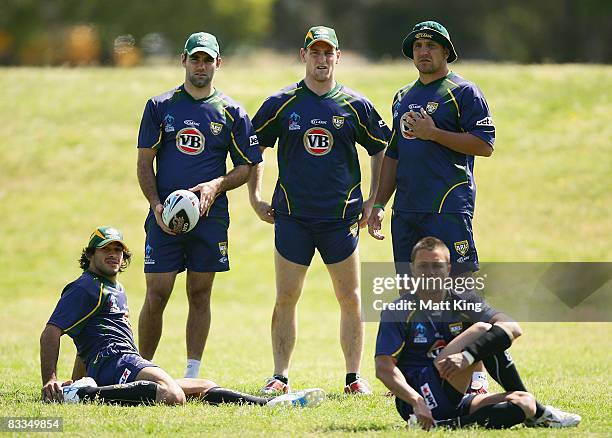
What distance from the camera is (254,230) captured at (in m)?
22.5

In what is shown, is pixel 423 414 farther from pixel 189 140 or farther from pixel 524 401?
pixel 189 140

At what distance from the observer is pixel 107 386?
28.4ft

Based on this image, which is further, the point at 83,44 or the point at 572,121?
the point at 83,44

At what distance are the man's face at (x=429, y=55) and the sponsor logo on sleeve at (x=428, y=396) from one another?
117 inches

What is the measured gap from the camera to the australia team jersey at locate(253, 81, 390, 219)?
9.80 meters

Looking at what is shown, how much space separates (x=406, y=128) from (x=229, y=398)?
2693mm

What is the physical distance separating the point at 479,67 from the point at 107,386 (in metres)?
21.7

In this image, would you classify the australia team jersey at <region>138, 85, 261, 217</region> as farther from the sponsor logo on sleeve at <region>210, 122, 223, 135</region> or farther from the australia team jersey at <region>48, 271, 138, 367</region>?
the australia team jersey at <region>48, 271, 138, 367</region>

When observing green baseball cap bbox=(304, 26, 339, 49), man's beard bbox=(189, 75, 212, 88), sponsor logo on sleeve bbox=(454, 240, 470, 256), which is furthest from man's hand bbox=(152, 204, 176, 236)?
sponsor logo on sleeve bbox=(454, 240, 470, 256)

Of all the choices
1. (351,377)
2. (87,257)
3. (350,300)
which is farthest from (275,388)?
(87,257)

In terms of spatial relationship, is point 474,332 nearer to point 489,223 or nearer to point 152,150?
point 152,150

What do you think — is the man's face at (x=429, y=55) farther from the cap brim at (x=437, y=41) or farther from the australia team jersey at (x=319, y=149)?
the australia team jersey at (x=319, y=149)

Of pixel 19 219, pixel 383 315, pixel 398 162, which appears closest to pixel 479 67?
→ pixel 19 219

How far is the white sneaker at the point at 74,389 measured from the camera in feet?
28.1
